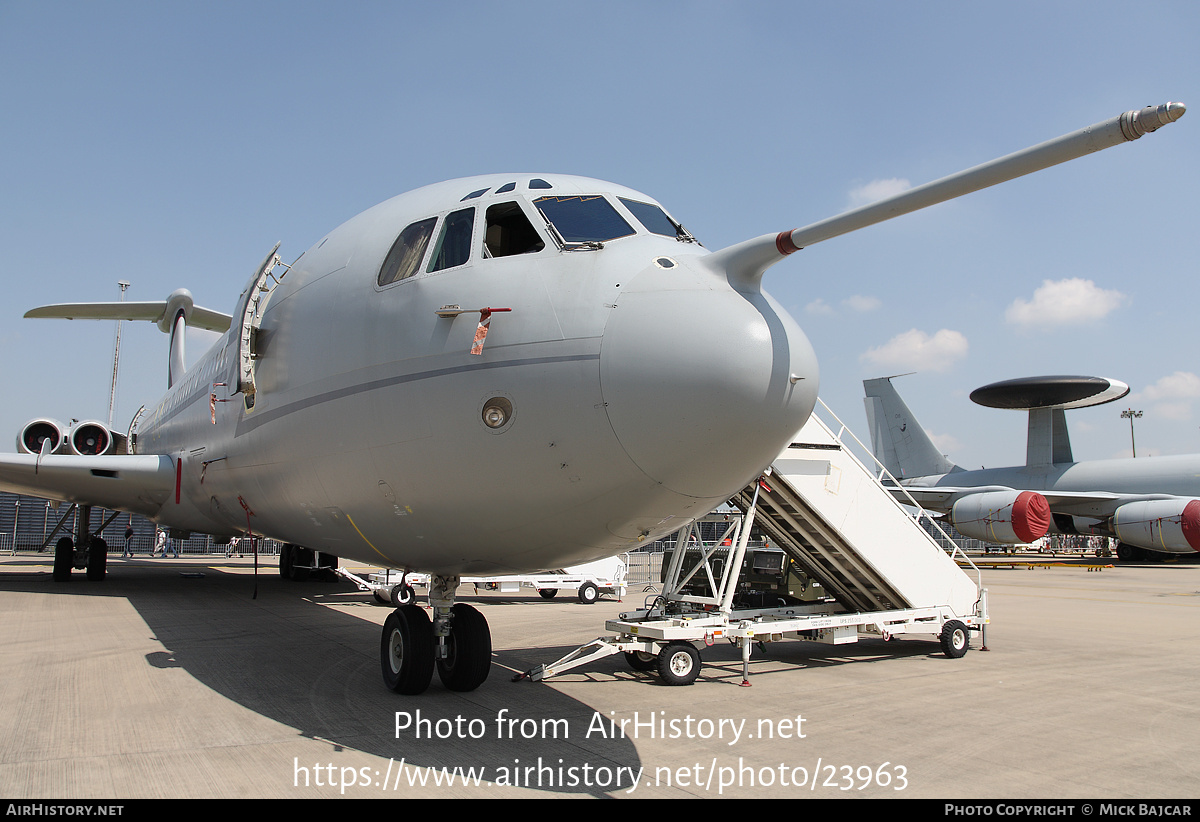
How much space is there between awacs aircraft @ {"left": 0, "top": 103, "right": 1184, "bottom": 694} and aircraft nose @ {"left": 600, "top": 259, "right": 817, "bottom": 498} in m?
0.01

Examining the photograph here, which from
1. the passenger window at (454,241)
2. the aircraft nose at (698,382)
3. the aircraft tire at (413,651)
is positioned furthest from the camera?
the aircraft tire at (413,651)

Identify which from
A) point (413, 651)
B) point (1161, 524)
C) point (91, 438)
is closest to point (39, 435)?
point (91, 438)

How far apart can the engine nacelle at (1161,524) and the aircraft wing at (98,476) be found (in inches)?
Result: 1459

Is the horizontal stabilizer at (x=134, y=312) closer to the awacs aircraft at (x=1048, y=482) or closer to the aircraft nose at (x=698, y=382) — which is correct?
the aircraft nose at (x=698, y=382)

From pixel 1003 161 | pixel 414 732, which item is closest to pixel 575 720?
pixel 414 732

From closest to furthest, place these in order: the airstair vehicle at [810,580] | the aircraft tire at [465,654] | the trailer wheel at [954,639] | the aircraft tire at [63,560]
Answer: the aircraft tire at [465,654]
the airstair vehicle at [810,580]
the trailer wheel at [954,639]
the aircraft tire at [63,560]

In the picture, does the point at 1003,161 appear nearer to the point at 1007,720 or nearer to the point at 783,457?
the point at 1007,720

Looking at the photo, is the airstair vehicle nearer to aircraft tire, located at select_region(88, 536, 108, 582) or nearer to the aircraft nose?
the aircraft nose

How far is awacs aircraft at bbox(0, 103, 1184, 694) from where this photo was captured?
4.16 meters

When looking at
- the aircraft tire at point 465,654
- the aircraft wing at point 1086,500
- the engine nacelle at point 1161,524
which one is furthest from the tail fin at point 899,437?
the aircraft tire at point 465,654

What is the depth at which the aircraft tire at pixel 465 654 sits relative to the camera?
665 centimetres

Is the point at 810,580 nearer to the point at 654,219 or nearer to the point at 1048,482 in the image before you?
the point at 654,219

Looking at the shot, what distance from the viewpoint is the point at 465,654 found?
664 centimetres

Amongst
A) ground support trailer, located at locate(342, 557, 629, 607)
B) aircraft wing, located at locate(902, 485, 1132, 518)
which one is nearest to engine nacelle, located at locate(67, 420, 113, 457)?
ground support trailer, located at locate(342, 557, 629, 607)
